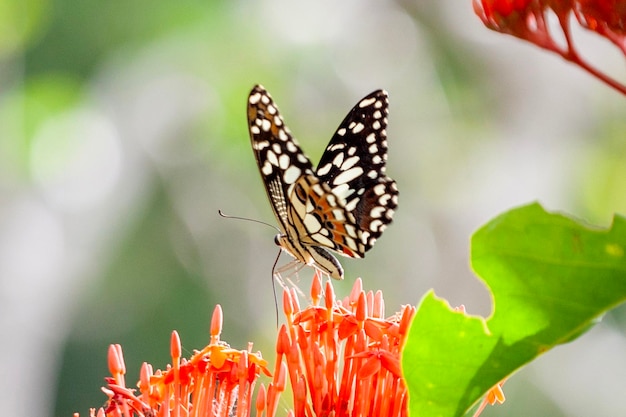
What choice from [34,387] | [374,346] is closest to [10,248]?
[34,387]

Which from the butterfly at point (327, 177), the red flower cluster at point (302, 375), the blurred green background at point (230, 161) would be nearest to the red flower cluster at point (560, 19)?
the red flower cluster at point (302, 375)

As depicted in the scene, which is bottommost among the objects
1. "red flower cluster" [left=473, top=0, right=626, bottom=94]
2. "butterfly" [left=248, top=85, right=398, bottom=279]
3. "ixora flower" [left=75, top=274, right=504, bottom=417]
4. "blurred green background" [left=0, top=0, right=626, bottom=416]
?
"ixora flower" [left=75, top=274, right=504, bottom=417]

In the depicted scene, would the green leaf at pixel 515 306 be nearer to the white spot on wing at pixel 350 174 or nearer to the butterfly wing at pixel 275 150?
the butterfly wing at pixel 275 150

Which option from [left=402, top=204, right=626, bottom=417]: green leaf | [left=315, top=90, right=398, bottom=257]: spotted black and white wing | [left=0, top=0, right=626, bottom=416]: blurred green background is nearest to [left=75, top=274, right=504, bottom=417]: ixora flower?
[left=402, top=204, right=626, bottom=417]: green leaf

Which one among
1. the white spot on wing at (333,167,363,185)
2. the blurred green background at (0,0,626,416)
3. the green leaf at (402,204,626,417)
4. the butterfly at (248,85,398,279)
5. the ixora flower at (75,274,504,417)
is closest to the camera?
the green leaf at (402,204,626,417)

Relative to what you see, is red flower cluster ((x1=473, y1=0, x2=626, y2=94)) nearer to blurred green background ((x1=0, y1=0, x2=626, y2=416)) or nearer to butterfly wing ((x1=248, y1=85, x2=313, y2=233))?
butterfly wing ((x1=248, y1=85, x2=313, y2=233))

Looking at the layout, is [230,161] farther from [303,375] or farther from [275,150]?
[303,375]

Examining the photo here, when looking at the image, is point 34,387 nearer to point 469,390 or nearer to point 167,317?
point 167,317
